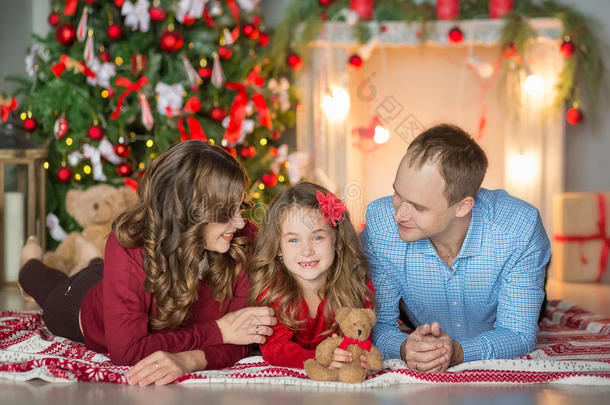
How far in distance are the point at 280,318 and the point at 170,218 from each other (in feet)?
1.38

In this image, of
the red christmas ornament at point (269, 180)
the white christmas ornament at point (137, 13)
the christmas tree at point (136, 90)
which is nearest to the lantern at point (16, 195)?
the christmas tree at point (136, 90)

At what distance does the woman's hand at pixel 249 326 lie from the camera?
7.20ft

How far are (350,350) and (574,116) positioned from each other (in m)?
3.47

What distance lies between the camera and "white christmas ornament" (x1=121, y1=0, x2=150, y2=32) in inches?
169

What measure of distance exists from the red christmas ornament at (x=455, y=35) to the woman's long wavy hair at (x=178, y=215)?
288 centimetres

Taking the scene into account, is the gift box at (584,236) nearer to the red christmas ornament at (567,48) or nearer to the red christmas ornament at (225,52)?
the red christmas ornament at (567,48)

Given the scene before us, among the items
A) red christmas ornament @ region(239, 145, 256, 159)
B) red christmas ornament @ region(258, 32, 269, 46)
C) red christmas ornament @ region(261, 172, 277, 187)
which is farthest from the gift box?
red christmas ornament @ region(258, 32, 269, 46)

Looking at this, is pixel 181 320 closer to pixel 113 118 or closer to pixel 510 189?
pixel 113 118

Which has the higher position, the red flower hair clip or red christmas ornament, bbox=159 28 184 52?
red christmas ornament, bbox=159 28 184 52

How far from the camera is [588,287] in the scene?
4.58m

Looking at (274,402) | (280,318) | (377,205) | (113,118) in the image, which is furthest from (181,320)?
(113,118)

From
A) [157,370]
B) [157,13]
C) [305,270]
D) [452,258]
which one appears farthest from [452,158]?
[157,13]

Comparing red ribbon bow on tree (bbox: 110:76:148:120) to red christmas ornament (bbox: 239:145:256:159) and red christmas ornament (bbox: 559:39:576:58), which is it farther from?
red christmas ornament (bbox: 559:39:576:58)

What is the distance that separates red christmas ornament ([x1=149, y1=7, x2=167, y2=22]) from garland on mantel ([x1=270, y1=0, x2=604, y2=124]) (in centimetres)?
73
